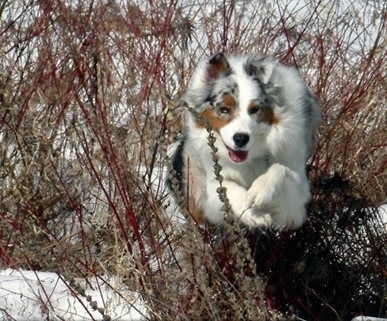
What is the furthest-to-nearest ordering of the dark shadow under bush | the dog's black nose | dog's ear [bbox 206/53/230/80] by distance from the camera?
1. the dark shadow under bush
2. dog's ear [bbox 206/53/230/80]
3. the dog's black nose

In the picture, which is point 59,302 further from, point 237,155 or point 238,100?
point 238,100

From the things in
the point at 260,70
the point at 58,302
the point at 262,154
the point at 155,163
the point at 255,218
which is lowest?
the point at 58,302

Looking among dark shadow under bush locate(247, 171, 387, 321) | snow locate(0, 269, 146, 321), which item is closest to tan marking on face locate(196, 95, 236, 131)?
dark shadow under bush locate(247, 171, 387, 321)

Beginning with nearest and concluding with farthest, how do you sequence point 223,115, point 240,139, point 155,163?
point 240,139, point 223,115, point 155,163

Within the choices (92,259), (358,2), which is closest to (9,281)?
(92,259)

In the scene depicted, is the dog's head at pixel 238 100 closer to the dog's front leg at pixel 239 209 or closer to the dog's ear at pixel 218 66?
the dog's ear at pixel 218 66

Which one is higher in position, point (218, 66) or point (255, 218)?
point (218, 66)

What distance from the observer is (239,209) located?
4.40 m

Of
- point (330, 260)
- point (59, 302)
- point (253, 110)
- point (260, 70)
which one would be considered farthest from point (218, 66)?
point (59, 302)

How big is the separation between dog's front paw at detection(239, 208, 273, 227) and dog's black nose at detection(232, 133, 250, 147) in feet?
0.99

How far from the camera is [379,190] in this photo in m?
5.60

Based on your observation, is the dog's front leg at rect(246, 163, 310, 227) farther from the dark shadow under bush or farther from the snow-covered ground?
the snow-covered ground

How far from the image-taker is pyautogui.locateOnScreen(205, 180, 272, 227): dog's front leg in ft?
14.4

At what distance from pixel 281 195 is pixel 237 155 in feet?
0.86
